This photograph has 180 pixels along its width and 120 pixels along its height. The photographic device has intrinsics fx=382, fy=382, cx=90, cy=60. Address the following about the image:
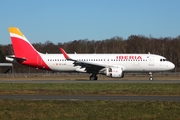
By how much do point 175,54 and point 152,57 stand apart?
184 ft

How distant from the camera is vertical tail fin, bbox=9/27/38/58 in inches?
1869

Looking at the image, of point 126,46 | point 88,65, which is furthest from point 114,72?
point 126,46

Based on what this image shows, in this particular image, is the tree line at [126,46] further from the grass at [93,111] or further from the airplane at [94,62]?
the grass at [93,111]

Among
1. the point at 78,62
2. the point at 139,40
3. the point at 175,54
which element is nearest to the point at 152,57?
the point at 78,62

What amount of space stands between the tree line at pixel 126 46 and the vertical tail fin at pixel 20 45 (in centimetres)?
4208

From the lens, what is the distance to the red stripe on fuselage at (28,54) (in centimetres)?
4706

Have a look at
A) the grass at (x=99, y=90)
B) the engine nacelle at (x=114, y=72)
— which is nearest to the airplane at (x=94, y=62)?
the engine nacelle at (x=114, y=72)

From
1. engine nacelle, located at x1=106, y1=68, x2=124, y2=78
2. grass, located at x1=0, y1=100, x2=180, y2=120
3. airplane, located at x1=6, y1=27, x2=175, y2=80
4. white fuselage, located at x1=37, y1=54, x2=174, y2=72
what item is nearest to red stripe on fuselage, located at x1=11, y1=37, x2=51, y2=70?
airplane, located at x1=6, y1=27, x2=175, y2=80

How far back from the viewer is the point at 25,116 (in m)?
13.4

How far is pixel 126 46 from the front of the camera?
369 ft

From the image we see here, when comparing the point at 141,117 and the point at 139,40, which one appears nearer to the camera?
the point at 141,117

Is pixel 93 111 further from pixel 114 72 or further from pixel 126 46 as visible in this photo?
pixel 126 46

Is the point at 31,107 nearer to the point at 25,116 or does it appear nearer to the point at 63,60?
the point at 25,116

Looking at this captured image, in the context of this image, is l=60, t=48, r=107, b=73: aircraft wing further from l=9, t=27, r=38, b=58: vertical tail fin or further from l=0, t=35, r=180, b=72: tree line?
l=0, t=35, r=180, b=72: tree line
